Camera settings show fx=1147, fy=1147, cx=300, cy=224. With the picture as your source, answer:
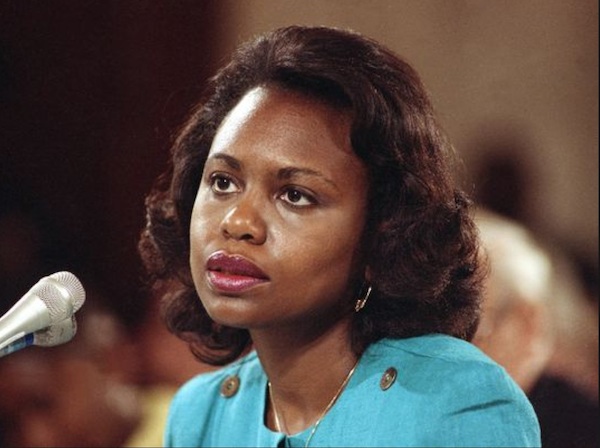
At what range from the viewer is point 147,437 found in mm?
2832

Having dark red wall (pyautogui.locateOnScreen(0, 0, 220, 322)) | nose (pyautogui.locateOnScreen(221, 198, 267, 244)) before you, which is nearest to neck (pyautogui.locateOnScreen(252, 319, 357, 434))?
nose (pyautogui.locateOnScreen(221, 198, 267, 244))

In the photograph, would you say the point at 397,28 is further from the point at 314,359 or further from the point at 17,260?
the point at 314,359

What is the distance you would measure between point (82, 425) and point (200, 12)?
3.52ft

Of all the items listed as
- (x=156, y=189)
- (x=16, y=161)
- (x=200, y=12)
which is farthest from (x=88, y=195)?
(x=156, y=189)

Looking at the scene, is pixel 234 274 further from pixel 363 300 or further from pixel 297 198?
pixel 363 300

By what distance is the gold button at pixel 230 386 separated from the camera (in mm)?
2131

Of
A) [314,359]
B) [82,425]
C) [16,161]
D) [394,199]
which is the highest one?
[394,199]

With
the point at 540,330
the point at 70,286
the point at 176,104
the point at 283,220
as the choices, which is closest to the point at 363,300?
the point at 283,220

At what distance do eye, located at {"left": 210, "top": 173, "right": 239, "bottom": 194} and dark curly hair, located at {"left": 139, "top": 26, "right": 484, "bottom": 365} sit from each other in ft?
0.56

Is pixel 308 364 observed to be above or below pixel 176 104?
below

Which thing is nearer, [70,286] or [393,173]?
[70,286]

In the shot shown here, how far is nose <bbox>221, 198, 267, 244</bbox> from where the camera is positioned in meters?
1.70

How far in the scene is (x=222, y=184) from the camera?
1.83m

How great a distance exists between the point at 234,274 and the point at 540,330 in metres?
1.40
